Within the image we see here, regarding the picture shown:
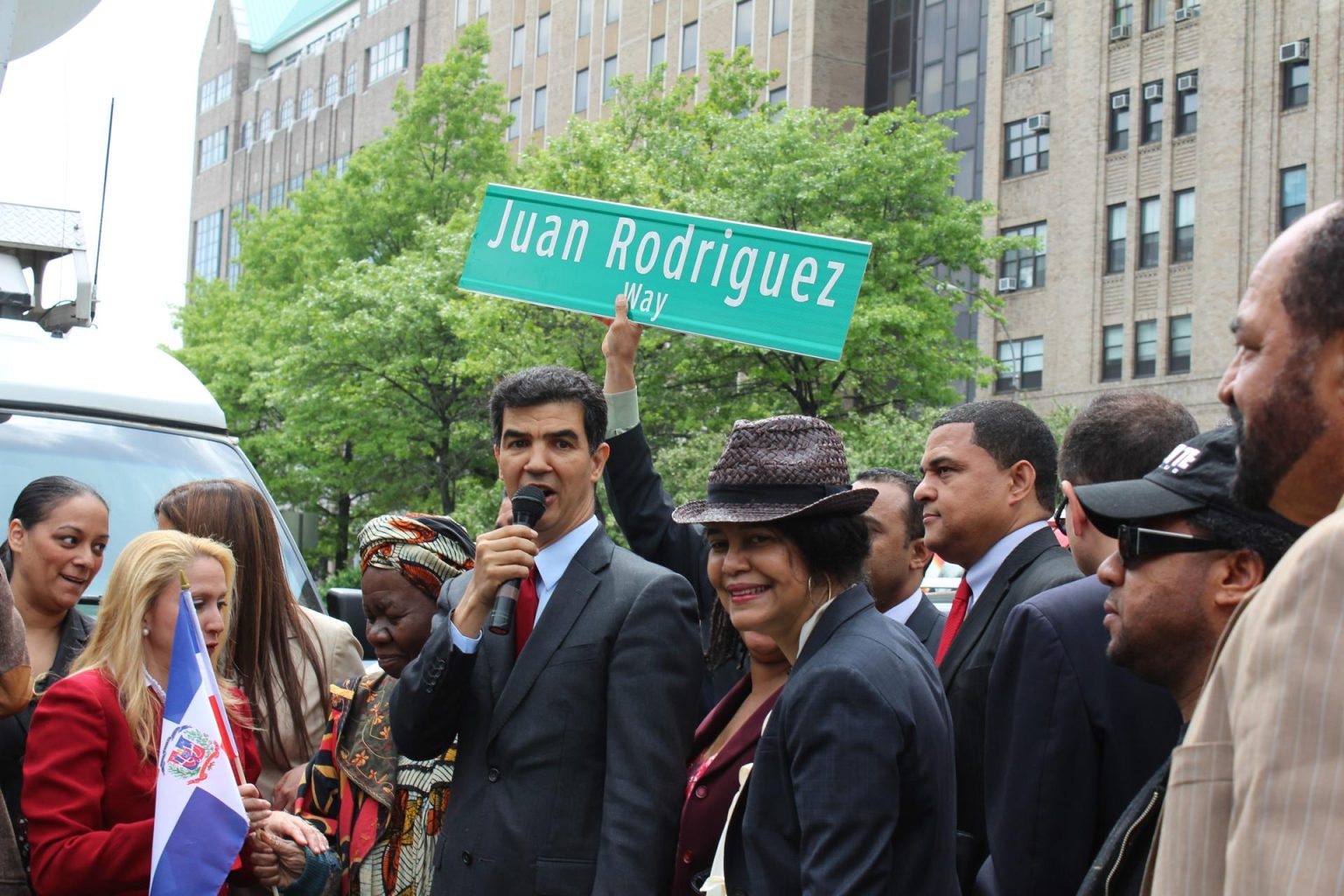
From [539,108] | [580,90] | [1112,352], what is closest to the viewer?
[1112,352]

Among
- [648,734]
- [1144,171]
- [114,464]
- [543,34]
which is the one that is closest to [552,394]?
[648,734]

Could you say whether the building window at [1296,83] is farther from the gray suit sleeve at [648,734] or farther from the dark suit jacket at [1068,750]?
the dark suit jacket at [1068,750]

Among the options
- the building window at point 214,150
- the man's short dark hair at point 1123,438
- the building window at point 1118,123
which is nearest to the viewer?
the man's short dark hair at point 1123,438

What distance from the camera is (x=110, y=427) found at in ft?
23.7

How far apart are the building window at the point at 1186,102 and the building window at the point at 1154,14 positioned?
1651mm

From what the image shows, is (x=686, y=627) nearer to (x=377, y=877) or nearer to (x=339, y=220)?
(x=377, y=877)

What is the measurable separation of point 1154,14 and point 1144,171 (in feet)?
13.3

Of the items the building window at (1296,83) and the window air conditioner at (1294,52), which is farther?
the building window at (1296,83)

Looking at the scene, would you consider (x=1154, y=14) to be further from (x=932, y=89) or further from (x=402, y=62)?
(x=402, y=62)

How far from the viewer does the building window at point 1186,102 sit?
38812 mm

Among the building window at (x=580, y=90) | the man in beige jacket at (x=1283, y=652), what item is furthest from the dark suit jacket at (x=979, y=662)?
the building window at (x=580, y=90)

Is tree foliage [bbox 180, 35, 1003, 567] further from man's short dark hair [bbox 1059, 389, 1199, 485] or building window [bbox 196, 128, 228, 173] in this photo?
building window [bbox 196, 128, 228, 173]

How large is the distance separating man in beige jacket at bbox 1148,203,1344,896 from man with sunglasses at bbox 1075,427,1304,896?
102 centimetres

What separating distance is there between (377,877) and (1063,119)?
40.4 metres
